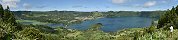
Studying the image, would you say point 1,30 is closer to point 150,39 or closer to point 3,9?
point 150,39

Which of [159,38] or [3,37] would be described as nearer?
[3,37]

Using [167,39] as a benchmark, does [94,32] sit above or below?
below

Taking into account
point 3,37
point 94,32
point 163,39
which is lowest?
point 94,32

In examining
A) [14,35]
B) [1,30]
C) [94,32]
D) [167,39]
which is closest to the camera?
[1,30]

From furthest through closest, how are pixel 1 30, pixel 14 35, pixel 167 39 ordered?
pixel 167 39 < pixel 14 35 < pixel 1 30

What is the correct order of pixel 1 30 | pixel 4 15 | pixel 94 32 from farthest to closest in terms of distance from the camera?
pixel 94 32
pixel 4 15
pixel 1 30

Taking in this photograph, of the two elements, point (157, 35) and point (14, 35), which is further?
point (157, 35)

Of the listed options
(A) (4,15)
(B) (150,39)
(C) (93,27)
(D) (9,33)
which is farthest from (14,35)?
(C) (93,27)

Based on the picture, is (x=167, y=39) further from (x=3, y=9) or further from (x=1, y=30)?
(x=3, y=9)

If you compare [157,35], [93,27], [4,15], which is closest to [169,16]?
[93,27]
